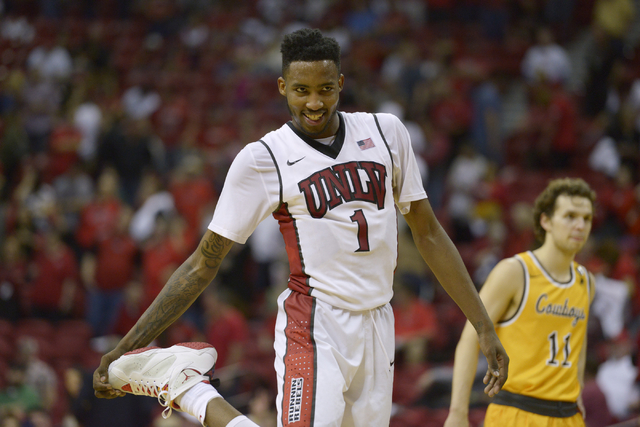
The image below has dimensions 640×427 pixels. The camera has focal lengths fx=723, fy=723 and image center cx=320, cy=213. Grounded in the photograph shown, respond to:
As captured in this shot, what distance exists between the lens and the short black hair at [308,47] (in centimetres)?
321

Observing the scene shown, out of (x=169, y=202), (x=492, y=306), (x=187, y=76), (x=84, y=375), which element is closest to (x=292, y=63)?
(x=492, y=306)

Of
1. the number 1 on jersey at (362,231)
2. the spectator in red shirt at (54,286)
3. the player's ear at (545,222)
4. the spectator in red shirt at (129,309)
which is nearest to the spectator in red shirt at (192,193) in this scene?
the spectator in red shirt at (129,309)

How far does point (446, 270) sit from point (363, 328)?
538mm

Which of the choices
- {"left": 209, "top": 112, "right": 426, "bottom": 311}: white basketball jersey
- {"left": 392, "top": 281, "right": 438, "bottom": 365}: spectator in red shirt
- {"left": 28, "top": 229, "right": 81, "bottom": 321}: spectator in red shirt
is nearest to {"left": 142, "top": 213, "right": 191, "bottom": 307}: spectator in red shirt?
{"left": 28, "top": 229, "right": 81, "bottom": 321}: spectator in red shirt

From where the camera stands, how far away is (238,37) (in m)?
15.6

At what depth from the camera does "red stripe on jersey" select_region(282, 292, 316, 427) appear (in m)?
3.10

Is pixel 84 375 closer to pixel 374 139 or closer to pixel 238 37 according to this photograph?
pixel 374 139

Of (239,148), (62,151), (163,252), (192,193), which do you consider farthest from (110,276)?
(62,151)

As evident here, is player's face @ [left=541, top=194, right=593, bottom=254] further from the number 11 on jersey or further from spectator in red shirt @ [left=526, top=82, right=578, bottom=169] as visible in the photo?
spectator in red shirt @ [left=526, top=82, right=578, bottom=169]

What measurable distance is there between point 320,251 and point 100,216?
8710 millimetres

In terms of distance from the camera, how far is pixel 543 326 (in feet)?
13.9

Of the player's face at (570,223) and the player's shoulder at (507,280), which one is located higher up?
the player's face at (570,223)

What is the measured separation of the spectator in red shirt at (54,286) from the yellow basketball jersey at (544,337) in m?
7.99

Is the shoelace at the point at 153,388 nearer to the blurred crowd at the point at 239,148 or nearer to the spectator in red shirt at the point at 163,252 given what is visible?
the blurred crowd at the point at 239,148
